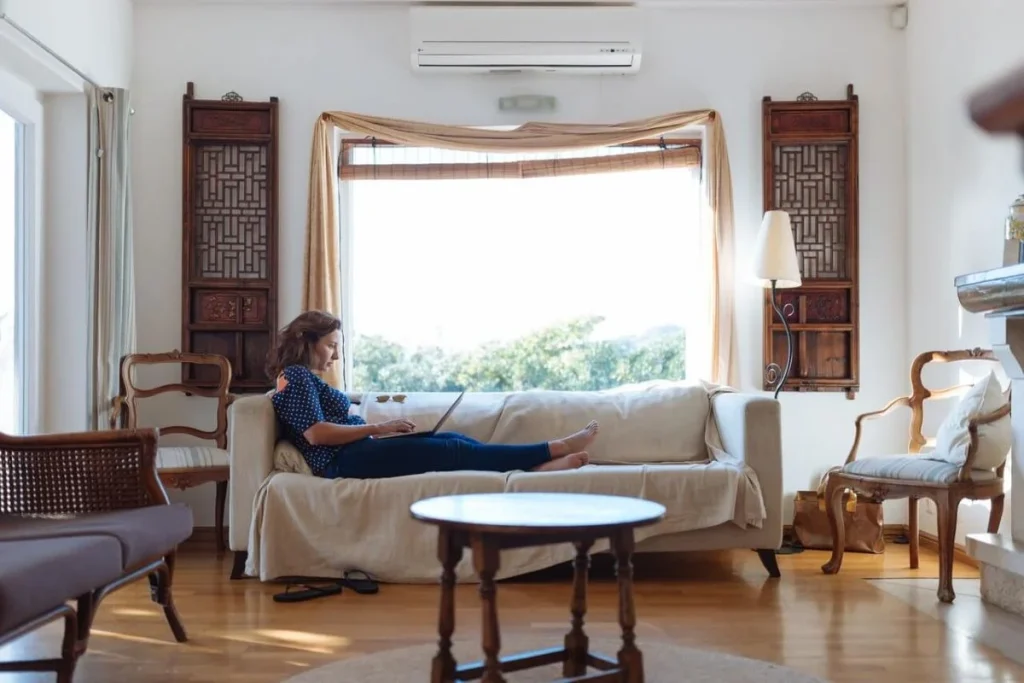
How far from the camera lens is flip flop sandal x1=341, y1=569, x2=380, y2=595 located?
3578 millimetres

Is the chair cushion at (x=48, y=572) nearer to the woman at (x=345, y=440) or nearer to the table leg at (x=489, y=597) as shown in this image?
the table leg at (x=489, y=597)

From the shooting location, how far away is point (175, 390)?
4.74 metres

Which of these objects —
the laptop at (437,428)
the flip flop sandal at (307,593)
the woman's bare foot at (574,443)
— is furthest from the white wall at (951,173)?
the flip flop sandal at (307,593)

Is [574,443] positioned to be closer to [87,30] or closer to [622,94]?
[622,94]

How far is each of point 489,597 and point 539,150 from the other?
314 cm

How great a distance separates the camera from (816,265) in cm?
495

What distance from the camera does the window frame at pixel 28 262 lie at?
14.1 feet

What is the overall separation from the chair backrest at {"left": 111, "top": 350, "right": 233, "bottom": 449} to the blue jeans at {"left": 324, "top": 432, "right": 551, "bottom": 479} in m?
1.07

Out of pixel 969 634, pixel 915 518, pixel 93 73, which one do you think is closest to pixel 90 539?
pixel 969 634

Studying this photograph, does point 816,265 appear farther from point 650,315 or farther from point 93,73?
point 93,73

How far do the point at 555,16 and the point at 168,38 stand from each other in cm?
190

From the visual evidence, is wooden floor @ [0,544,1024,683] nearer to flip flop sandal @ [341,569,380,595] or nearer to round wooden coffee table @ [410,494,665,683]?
flip flop sandal @ [341,569,380,595]

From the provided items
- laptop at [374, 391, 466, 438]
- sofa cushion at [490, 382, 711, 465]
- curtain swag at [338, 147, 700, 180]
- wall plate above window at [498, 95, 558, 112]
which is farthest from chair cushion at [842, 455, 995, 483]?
wall plate above window at [498, 95, 558, 112]

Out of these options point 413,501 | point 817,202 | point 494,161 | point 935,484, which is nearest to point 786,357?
point 817,202
